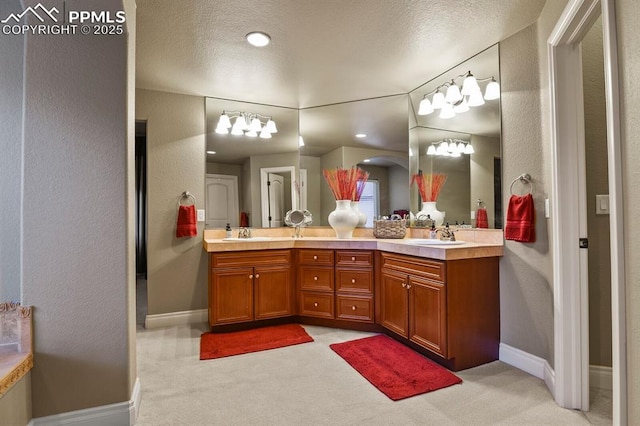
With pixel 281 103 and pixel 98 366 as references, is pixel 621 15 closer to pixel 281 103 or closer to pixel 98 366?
pixel 98 366

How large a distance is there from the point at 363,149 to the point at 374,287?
4.92 ft

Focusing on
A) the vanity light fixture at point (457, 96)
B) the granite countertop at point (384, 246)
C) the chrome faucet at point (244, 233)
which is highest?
the vanity light fixture at point (457, 96)

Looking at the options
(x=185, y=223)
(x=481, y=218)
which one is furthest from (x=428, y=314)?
(x=185, y=223)

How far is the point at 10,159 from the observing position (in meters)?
1.67

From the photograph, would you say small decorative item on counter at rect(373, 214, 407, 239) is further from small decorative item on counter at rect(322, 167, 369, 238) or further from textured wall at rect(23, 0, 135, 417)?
textured wall at rect(23, 0, 135, 417)

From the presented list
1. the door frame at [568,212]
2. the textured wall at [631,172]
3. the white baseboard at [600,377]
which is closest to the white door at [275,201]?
the door frame at [568,212]

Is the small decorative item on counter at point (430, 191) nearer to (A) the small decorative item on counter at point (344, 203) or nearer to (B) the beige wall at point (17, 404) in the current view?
(A) the small decorative item on counter at point (344, 203)

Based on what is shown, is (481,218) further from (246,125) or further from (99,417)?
(99,417)

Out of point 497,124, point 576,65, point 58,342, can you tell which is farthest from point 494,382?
point 58,342

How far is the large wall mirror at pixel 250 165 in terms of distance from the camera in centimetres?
354

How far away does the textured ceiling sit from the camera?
6.79 feet

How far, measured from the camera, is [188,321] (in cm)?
336

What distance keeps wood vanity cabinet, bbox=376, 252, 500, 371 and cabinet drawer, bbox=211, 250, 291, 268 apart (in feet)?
3.93

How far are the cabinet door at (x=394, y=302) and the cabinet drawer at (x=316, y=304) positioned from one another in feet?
1.69
